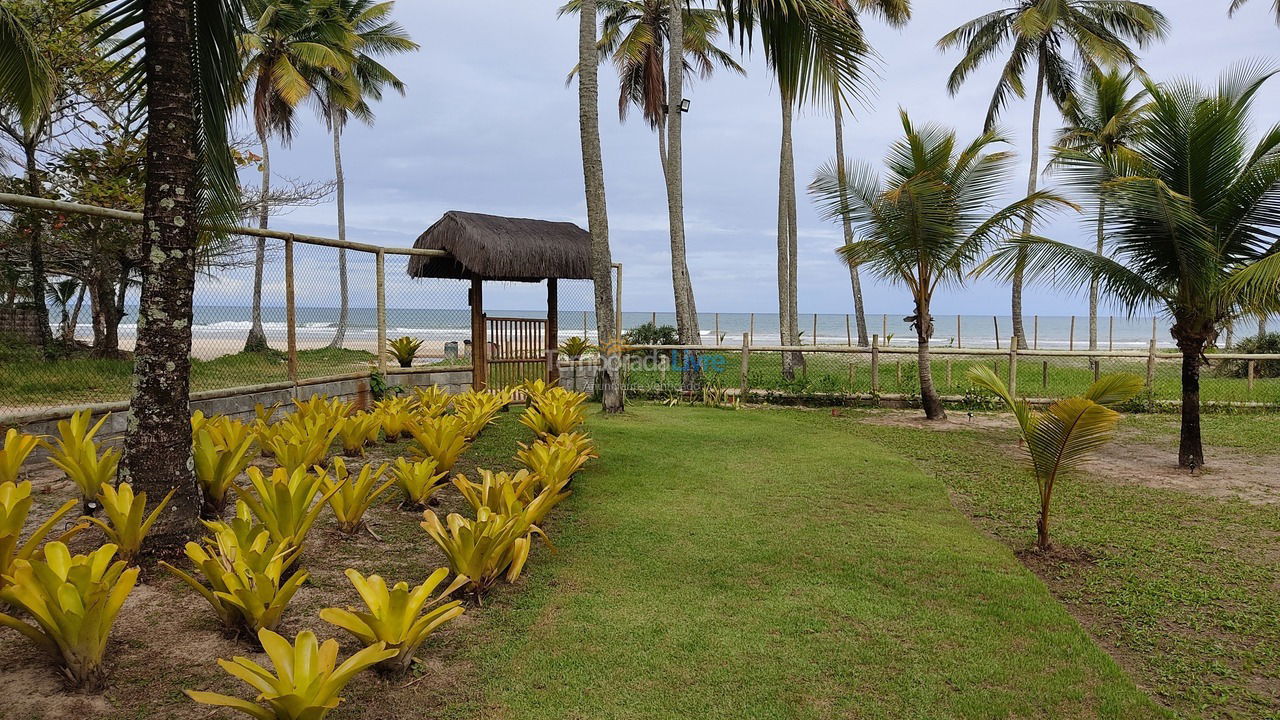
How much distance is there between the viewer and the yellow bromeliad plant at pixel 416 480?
4523mm

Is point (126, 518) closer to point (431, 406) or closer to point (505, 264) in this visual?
point (431, 406)

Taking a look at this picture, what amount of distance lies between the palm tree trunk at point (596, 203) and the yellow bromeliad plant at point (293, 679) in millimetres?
7381

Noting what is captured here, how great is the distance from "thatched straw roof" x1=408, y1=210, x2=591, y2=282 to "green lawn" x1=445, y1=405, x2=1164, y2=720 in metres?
4.32

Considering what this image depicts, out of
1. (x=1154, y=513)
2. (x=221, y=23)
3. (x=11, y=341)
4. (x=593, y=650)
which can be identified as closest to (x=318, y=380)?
(x=11, y=341)

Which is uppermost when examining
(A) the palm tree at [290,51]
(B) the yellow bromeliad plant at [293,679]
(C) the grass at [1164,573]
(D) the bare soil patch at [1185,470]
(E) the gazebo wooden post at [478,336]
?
(A) the palm tree at [290,51]

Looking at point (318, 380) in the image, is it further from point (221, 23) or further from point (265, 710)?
point (265, 710)

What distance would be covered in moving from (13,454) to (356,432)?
2267mm

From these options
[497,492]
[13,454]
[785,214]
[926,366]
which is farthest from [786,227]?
[13,454]

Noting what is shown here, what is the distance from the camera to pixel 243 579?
8.46ft

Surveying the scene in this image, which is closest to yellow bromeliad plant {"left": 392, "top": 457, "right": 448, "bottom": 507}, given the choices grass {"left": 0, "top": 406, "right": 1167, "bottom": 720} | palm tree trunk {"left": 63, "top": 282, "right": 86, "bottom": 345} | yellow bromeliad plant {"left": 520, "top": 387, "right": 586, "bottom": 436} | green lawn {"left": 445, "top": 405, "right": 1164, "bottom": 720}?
grass {"left": 0, "top": 406, "right": 1167, "bottom": 720}

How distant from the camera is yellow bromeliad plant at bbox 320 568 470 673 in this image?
2.47 m

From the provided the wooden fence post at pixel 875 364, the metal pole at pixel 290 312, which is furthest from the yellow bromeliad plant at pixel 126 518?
the wooden fence post at pixel 875 364

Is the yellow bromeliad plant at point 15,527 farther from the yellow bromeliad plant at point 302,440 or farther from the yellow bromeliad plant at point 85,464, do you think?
the yellow bromeliad plant at point 302,440

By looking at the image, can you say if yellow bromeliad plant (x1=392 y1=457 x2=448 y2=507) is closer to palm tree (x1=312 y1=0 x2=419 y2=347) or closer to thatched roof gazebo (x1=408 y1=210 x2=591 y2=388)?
thatched roof gazebo (x1=408 y1=210 x2=591 y2=388)
